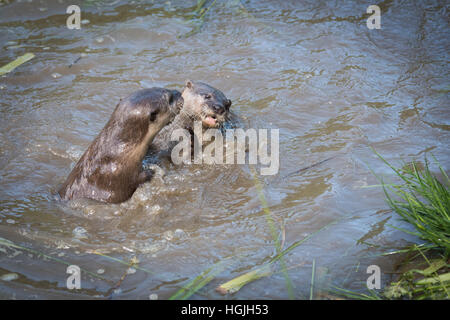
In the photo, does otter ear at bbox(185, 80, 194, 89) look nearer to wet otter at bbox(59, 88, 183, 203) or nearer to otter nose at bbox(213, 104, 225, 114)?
otter nose at bbox(213, 104, 225, 114)

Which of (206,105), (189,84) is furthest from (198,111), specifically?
(189,84)

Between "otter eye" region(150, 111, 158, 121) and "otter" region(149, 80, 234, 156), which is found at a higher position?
"otter eye" region(150, 111, 158, 121)

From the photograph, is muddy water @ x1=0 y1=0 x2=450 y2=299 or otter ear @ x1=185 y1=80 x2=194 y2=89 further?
otter ear @ x1=185 y1=80 x2=194 y2=89

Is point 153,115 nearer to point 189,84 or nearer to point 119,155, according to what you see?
point 119,155

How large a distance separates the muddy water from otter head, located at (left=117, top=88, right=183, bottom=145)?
0.40 metres

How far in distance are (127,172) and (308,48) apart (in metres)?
3.04

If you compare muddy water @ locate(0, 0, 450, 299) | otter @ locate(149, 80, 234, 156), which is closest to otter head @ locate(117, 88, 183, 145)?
muddy water @ locate(0, 0, 450, 299)

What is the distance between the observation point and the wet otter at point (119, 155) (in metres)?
3.19

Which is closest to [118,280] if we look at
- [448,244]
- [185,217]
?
[185,217]

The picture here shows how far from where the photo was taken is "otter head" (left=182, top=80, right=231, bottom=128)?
4.09 metres

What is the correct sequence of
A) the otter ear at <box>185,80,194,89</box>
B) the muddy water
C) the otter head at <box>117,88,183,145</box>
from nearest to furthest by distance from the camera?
the muddy water, the otter head at <box>117,88,183,145</box>, the otter ear at <box>185,80,194,89</box>

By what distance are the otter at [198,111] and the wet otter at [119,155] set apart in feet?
2.29

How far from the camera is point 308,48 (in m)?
5.45
